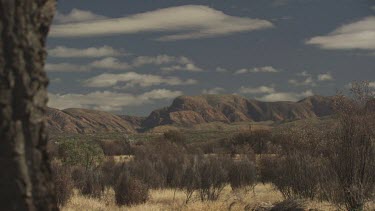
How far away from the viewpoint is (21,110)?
3.99 metres

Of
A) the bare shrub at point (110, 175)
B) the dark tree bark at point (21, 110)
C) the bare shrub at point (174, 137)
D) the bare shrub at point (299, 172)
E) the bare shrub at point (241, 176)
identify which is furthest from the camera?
the bare shrub at point (174, 137)

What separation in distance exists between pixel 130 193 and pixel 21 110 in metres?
17.0

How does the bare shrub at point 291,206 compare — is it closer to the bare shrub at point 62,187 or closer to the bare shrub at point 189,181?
the bare shrub at point 189,181

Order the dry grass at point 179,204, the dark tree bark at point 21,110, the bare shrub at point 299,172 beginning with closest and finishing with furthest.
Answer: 1. the dark tree bark at point 21,110
2. the dry grass at point 179,204
3. the bare shrub at point 299,172

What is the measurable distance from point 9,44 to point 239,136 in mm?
68069

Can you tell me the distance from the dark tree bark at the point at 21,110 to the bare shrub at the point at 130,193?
16733mm

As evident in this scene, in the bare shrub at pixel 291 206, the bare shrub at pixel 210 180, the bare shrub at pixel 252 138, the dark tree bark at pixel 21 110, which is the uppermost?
the dark tree bark at pixel 21 110

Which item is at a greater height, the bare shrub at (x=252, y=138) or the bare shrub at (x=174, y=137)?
the bare shrub at (x=252, y=138)

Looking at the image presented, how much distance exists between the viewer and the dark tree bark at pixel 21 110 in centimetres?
397

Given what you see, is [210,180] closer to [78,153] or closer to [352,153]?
[352,153]

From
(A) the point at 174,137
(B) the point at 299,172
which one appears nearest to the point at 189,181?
(B) the point at 299,172

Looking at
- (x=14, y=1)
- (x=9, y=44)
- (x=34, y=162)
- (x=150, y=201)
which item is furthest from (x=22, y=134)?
(x=150, y=201)

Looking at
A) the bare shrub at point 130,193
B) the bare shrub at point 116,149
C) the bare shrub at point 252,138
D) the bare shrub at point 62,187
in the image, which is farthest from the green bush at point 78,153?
the bare shrub at point 116,149

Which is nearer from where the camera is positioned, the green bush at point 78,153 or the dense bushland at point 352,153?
the dense bushland at point 352,153
